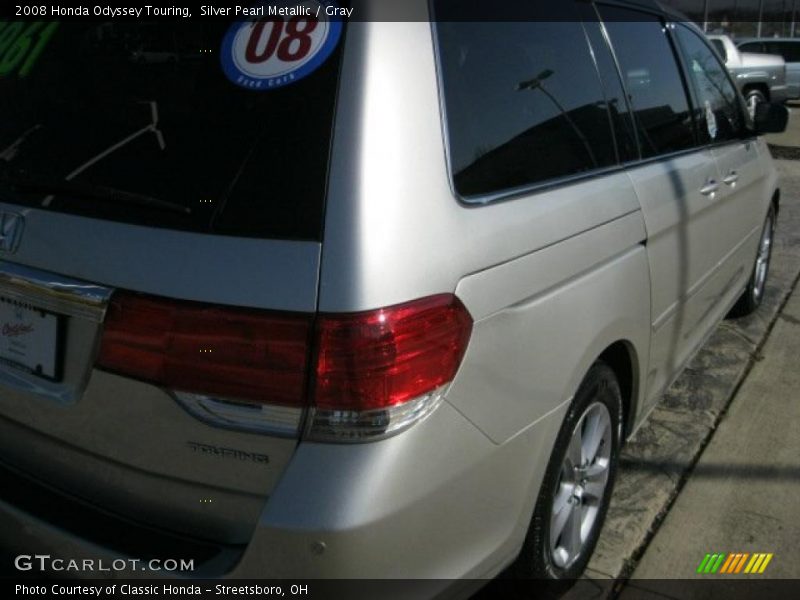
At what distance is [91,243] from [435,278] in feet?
2.53

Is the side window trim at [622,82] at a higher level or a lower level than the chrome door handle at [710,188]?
higher

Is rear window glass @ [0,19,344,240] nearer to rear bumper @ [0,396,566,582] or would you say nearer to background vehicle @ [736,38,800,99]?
rear bumper @ [0,396,566,582]

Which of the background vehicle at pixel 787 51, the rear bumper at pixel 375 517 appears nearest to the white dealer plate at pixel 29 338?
the rear bumper at pixel 375 517

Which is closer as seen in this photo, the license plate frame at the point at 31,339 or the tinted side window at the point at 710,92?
the license plate frame at the point at 31,339

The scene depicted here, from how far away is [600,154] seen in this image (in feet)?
8.61

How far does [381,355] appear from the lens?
171cm

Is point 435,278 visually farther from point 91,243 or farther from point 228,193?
point 91,243

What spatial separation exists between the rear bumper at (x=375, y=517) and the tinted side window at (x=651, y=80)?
1.54 meters

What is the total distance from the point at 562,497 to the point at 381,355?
1.07m

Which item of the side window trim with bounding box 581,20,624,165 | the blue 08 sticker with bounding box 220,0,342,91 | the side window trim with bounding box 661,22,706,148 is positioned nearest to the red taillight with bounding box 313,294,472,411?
the blue 08 sticker with bounding box 220,0,342,91

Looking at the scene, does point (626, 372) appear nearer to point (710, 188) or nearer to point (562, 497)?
point (562, 497)

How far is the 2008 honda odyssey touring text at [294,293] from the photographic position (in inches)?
66.6

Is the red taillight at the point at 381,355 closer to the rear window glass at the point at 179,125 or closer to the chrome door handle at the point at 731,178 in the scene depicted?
the rear window glass at the point at 179,125

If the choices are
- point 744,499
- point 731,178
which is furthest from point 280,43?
point 731,178
